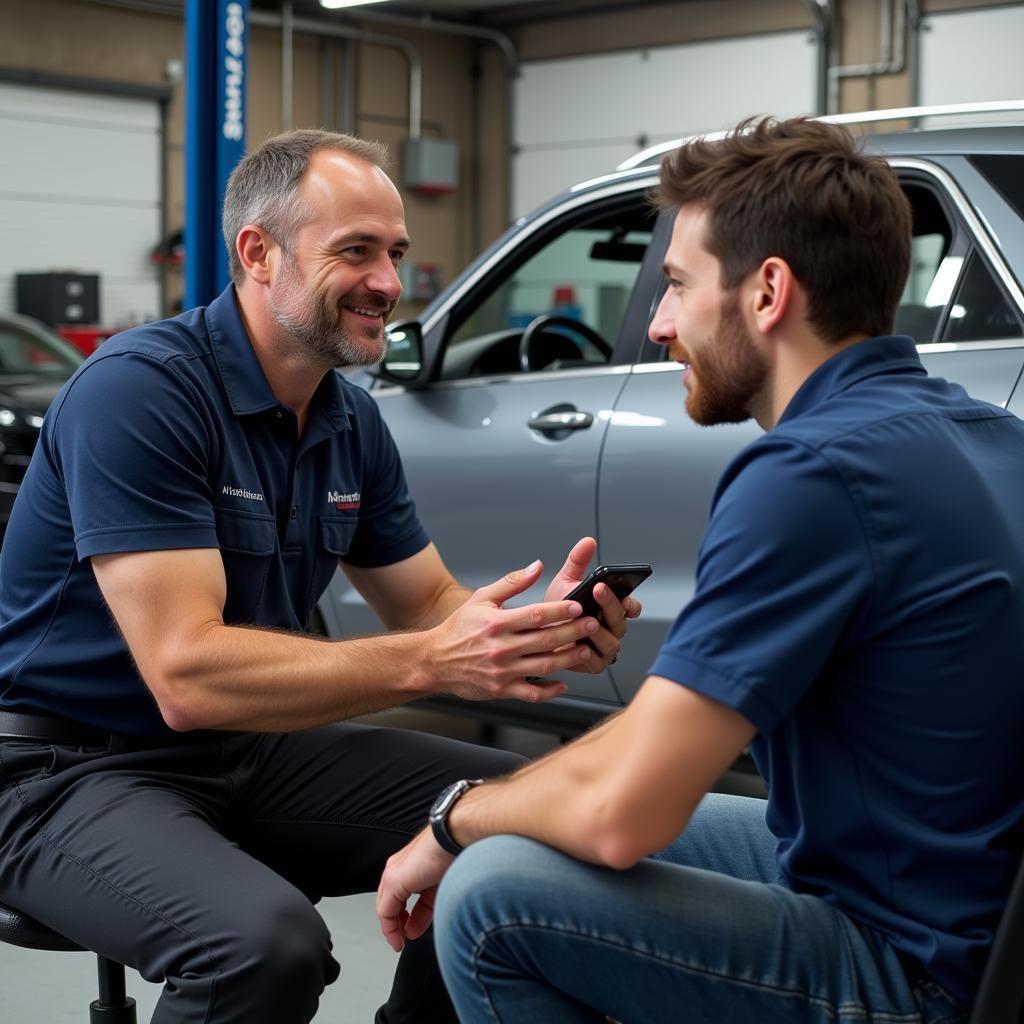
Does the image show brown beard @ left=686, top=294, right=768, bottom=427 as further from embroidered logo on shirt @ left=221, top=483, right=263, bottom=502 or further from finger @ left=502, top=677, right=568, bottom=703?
embroidered logo on shirt @ left=221, top=483, right=263, bottom=502

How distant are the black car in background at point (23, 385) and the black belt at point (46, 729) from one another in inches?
180

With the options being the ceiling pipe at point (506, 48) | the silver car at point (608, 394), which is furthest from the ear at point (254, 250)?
the ceiling pipe at point (506, 48)

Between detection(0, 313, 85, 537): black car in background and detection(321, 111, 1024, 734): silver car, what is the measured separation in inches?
113

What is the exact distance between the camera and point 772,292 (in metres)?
1.62

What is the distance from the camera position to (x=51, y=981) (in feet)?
9.91

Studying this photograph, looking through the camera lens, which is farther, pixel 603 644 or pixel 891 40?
pixel 891 40

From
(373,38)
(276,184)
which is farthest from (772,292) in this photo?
(373,38)

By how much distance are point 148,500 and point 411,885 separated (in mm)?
663

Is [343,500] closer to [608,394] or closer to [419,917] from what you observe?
[419,917]

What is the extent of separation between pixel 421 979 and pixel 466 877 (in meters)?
0.68

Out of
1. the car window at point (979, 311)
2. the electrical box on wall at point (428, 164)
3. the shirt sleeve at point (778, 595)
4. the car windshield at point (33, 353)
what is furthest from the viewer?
the electrical box on wall at point (428, 164)

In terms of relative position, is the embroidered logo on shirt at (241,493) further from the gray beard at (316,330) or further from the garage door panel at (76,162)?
the garage door panel at (76,162)

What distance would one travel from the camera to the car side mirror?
4062mm

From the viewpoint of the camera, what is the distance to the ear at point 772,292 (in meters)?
1.60
